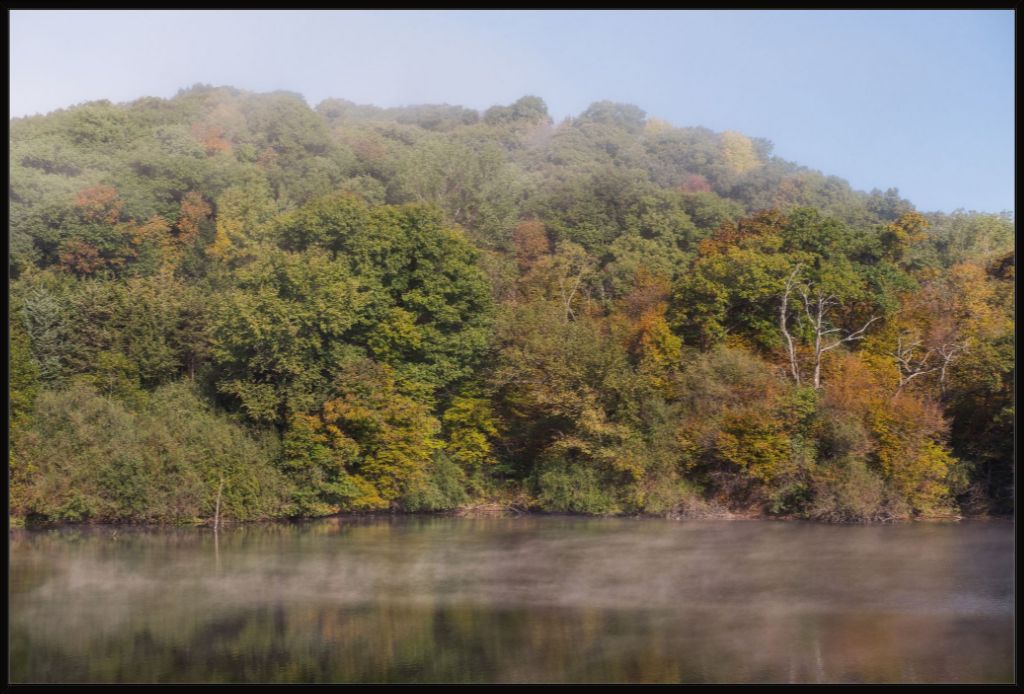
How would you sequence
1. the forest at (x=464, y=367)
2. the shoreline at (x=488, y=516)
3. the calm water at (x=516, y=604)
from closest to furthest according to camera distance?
the calm water at (x=516, y=604), the shoreline at (x=488, y=516), the forest at (x=464, y=367)

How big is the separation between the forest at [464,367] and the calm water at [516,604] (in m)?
1.77

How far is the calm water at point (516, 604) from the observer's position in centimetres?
1569

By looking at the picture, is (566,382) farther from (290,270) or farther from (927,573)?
(927,573)

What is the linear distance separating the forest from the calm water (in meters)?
1.77

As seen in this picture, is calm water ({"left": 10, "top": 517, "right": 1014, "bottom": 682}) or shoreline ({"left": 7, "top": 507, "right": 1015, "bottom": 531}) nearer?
calm water ({"left": 10, "top": 517, "right": 1014, "bottom": 682})

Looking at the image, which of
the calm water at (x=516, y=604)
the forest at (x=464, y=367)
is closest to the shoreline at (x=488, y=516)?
→ the forest at (x=464, y=367)

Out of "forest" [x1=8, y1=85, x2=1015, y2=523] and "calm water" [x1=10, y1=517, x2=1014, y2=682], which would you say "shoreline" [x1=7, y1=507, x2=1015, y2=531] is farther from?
"calm water" [x1=10, y1=517, x2=1014, y2=682]

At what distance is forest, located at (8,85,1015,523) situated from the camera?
27.3m

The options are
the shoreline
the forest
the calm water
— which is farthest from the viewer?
the forest

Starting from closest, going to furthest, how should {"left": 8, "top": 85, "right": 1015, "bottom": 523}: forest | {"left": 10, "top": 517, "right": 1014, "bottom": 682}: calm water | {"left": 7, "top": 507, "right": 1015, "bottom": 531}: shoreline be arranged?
{"left": 10, "top": 517, "right": 1014, "bottom": 682}: calm water → {"left": 7, "top": 507, "right": 1015, "bottom": 531}: shoreline → {"left": 8, "top": 85, "right": 1015, "bottom": 523}: forest

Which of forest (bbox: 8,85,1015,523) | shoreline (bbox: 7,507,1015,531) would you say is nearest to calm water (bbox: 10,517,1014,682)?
shoreline (bbox: 7,507,1015,531)

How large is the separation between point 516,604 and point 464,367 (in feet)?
42.0

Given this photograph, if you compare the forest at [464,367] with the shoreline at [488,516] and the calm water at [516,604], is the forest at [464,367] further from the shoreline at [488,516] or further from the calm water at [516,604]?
the calm water at [516,604]
